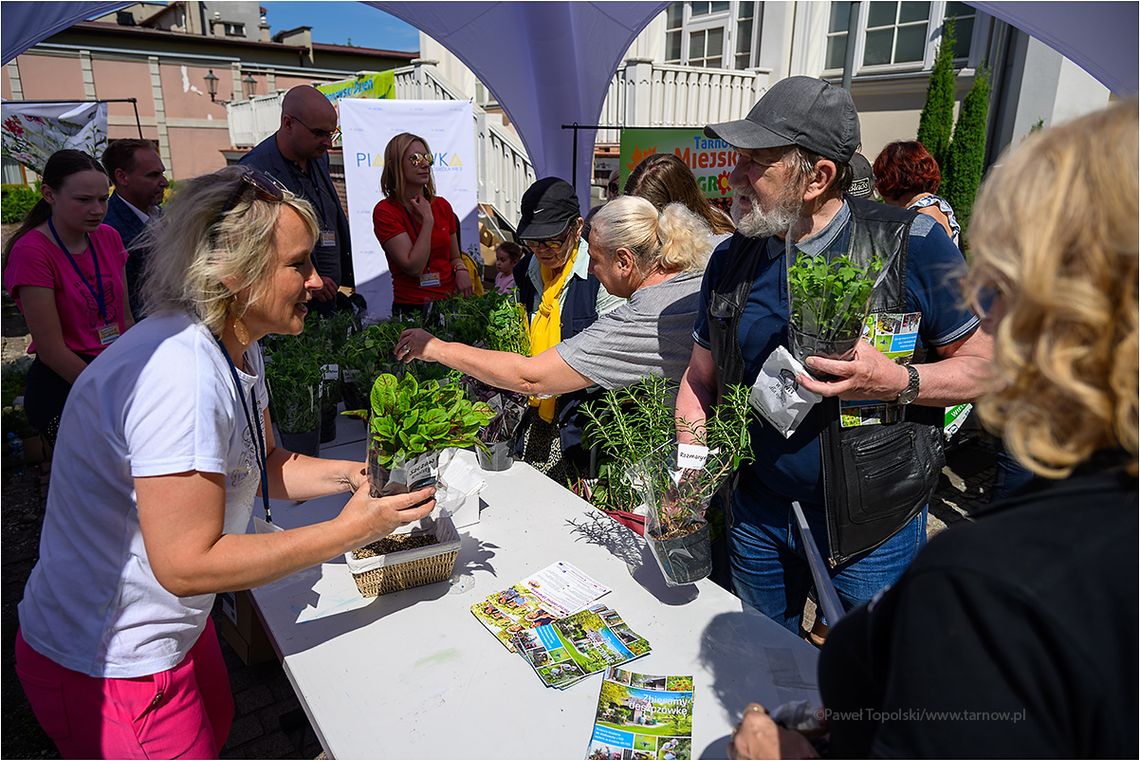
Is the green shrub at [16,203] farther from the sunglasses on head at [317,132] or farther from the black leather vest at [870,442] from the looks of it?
the black leather vest at [870,442]

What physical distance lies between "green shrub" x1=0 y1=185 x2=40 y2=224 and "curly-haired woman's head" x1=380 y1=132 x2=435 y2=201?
55.1 ft

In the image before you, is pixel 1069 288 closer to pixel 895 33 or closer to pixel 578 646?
pixel 578 646

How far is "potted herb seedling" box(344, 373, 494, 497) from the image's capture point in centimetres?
153

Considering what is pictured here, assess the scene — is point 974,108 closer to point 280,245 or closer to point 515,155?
point 515,155

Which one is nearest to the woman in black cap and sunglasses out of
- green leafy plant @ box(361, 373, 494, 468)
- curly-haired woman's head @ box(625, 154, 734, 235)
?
green leafy plant @ box(361, 373, 494, 468)

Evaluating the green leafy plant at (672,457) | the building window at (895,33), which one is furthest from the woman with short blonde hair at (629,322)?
the building window at (895,33)

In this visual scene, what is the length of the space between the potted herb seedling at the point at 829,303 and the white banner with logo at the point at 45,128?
408 inches

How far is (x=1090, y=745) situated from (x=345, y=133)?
7.83 m

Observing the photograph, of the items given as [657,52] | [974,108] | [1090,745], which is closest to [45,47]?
[657,52]

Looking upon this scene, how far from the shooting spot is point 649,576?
1869 mm

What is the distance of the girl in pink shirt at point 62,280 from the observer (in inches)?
129

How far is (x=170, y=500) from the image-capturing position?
4.12ft

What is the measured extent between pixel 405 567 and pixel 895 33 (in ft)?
33.8

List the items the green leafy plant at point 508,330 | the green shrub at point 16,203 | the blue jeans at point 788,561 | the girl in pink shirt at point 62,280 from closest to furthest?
the blue jeans at point 788,561 → the green leafy plant at point 508,330 → the girl in pink shirt at point 62,280 → the green shrub at point 16,203
